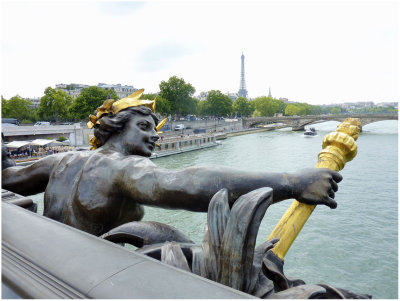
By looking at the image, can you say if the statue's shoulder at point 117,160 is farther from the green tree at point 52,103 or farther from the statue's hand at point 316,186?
the green tree at point 52,103

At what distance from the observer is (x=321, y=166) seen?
1.70 metres

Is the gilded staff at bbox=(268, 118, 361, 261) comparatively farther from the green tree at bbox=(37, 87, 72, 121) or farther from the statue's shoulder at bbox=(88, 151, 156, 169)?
the green tree at bbox=(37, 87, 72, 121)

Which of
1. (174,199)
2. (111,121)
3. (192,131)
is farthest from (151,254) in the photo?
(192,131)

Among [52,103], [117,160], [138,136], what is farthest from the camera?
[52,103]

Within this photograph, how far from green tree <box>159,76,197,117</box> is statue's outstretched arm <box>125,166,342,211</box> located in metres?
47.3

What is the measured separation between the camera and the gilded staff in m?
1.66

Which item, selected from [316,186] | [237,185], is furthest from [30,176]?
[316,186]

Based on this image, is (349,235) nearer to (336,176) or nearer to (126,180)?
(336,176)

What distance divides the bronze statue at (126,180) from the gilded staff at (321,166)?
22 cm

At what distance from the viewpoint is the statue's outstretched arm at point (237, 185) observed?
1440 mm

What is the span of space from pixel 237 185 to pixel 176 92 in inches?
1895

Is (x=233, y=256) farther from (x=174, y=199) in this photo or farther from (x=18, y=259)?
(x=18, y=259)

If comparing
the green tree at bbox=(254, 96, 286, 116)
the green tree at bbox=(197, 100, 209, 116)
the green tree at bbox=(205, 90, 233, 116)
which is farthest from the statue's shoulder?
the green tree at bbox=(254, 96, 286, 116)

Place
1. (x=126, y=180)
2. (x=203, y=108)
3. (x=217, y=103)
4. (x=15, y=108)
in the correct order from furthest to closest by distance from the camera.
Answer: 1. (x=203, y=108)
2. (x=217, y=103)
3. (x=15, y=108)
4. (x=126, y=180)
